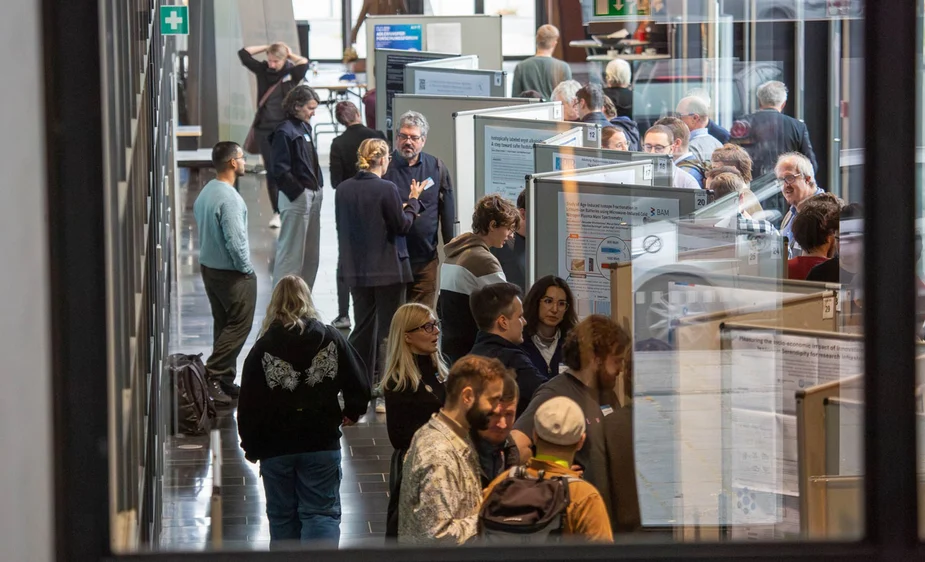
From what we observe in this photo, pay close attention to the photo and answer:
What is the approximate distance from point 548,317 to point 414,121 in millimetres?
2944

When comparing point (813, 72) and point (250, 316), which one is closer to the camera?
point (250, 316)

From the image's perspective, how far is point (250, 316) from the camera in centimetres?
800

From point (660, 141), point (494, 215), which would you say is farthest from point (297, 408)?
point (660, 141)

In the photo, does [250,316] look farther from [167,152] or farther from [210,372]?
[167,152]

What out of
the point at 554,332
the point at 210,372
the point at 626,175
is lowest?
the point at 210,372

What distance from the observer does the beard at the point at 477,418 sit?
12.3 feet

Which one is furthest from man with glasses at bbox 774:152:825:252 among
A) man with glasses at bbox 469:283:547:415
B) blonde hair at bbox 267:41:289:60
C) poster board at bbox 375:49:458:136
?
blonde hair at bbox 267:41:289:60

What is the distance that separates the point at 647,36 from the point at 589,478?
37.6 feet

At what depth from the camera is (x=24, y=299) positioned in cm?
204

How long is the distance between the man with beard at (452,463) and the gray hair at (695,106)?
17.8ft

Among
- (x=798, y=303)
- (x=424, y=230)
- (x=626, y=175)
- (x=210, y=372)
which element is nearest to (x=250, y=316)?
(x=210, y=372)

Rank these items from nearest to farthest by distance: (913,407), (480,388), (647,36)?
(913,407) → (480,388) → (647,36)

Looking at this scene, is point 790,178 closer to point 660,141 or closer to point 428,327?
point 660,141

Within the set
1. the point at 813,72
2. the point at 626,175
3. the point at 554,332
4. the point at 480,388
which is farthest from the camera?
the point at 813,72
